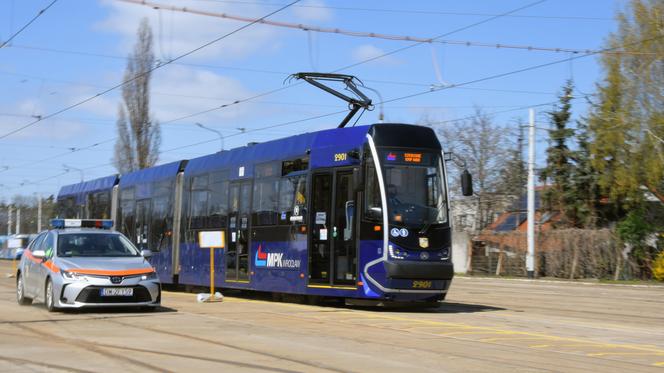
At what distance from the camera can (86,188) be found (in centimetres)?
3350

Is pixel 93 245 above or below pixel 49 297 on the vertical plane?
above

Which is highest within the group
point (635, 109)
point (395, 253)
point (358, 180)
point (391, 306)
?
point (635, 109)

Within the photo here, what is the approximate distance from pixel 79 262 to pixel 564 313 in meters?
9.32

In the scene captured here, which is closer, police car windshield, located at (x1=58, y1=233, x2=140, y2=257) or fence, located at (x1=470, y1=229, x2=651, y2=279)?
police car windshield, located at (x1=58, y1=233, x2=140, y2=257)

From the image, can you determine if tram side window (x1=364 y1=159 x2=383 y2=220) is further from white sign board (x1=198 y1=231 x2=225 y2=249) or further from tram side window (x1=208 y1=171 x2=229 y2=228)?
tram side window (x1=208 y1=171 x2=229 y2=228)

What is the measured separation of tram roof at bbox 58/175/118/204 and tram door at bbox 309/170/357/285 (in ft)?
48.8

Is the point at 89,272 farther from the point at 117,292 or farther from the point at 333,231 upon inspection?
the point at 333,231

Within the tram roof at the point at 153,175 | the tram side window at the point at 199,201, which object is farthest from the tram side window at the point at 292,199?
the tram roof at the point at 153,175

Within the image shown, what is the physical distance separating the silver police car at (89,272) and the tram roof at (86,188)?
14499 millimetres

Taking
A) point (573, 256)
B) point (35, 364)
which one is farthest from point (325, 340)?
point (573, 256)

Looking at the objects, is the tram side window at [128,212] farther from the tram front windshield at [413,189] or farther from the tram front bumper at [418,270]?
the tram front bumper at [418,270]

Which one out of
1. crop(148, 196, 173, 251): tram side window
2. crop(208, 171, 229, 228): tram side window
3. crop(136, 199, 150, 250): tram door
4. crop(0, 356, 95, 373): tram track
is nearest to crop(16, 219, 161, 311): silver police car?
crop(0, 356, 95, 373): tram track

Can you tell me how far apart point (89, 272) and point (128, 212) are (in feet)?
48.9

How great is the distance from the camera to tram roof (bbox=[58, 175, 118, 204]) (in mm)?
31219
